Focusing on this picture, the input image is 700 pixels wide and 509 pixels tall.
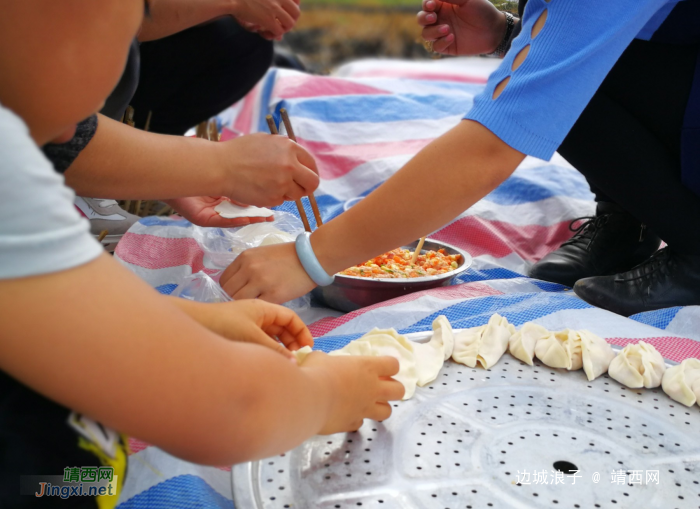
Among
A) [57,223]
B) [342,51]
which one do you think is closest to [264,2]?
[57,223]

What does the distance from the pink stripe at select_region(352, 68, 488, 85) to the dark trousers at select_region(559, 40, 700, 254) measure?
1841mm

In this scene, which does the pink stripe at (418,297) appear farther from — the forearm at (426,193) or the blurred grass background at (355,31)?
the blurred grass background at (355,31)

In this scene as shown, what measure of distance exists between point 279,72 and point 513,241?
1240 millimetres

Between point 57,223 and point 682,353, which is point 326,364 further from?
point 682,353

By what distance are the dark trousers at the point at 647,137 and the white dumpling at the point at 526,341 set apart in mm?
464

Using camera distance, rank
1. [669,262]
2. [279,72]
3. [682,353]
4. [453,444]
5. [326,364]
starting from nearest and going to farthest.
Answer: [326,364] → [453,444] → [682,353] → [669,262] → [279,72]

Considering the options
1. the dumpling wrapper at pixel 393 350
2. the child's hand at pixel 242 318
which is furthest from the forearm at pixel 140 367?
the dumpling wrapper at pixel 393 350

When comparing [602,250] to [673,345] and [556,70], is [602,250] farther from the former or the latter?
[556,70]

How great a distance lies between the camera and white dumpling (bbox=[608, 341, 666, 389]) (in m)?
0.80

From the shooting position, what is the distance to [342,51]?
486 centimetres

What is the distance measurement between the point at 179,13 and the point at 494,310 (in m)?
0.98

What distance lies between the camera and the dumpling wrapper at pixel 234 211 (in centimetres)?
121

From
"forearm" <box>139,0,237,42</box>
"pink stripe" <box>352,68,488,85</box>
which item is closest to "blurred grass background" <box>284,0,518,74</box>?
"pink stripe" <box>352,68,488,85</box>

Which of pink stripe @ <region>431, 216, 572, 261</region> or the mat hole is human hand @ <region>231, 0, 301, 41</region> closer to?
pink stripe @ <region>431, 216, 572, 261</region>
